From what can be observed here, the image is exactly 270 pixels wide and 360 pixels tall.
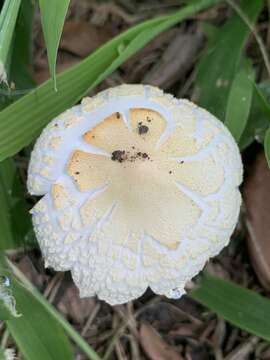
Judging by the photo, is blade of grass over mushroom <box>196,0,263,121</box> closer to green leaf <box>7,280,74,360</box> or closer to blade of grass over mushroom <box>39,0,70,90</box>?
blade of grass over mushroom <box>39,0,70,90</box>

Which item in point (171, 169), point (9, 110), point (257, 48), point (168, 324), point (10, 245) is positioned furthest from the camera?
point (257, 48)

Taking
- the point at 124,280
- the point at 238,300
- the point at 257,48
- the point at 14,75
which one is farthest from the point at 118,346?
the point at 257,48

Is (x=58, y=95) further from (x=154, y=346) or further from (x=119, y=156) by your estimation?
(x=154, y=346)

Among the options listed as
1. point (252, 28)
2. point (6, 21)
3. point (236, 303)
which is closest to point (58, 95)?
point (6, 21)

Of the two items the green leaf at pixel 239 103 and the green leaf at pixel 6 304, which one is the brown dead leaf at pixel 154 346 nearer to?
the green leaf at pixel 6 304

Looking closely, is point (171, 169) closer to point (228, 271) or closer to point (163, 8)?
point (228, 271)

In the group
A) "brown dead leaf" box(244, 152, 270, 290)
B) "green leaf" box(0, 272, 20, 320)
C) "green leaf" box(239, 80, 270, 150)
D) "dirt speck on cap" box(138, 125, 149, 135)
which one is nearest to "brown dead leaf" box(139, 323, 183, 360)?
"brown dead leaf" box(244, 152, 270, 290)
